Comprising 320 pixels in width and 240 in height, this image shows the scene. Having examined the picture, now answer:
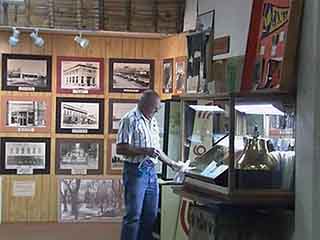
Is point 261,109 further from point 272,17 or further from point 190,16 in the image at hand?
point 190,16

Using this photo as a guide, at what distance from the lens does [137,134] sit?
5.78 metres

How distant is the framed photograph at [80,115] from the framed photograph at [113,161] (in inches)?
8.6

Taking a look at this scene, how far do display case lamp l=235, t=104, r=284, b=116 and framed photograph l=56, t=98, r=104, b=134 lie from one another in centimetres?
495

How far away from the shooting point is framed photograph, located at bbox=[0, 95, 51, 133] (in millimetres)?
8047

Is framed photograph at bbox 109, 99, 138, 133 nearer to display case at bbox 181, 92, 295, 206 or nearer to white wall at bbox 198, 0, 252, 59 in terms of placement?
Answer: white wall at bbox 198, 0, 252, 59

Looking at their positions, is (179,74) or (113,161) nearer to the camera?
(179,74)

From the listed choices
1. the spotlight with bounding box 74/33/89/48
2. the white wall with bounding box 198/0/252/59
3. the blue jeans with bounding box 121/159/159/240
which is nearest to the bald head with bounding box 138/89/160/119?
the blue jeans with bounding box 121/159/159/240

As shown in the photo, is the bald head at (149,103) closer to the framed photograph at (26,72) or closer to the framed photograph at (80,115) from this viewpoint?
the framed photograph at (80,115)

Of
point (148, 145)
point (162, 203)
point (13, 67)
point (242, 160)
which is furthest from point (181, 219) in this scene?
point (13, 67)

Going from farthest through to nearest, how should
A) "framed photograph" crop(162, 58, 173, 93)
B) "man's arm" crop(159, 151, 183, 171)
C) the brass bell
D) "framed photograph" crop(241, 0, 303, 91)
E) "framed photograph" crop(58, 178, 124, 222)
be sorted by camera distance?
"framed photograph" crop(58, 178, 124, 222) < "framed photograph" crop(162, 58, 173, 93) < "man's arm" crop(159, 151, 183, 171) < the brass bell < "framed photograph" crop(241, 0, 303, 91)

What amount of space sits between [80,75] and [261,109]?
5.01 metres

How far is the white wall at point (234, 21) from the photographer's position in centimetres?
418

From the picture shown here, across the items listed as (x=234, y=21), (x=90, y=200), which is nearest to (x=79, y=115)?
(x=90, y=200)

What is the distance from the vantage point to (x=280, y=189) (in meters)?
3.36
